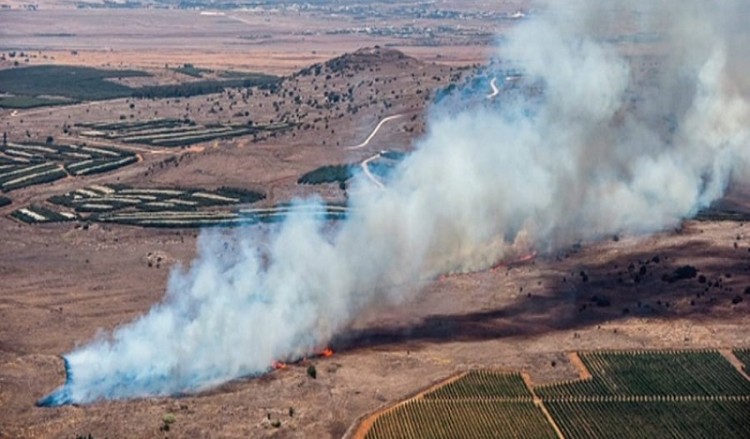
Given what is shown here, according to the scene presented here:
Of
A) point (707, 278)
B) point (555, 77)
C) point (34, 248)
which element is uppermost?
point (555, 77)

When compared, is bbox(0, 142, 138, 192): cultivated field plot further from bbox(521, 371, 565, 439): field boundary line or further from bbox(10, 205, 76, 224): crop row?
bbox(521, 371, 565, 439): field boundary line

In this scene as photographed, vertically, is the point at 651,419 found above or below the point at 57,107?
above

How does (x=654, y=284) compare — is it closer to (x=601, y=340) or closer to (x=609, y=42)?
(x=601, y=340)

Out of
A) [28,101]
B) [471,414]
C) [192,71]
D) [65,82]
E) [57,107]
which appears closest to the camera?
[471,414]

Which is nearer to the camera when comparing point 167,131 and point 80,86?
point 167,131

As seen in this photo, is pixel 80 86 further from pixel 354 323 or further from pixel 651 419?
pixel 651 419

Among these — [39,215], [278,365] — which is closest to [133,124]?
[39,215]

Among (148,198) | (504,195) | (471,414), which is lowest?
(148,198)

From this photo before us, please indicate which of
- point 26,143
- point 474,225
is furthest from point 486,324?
point 26,143
